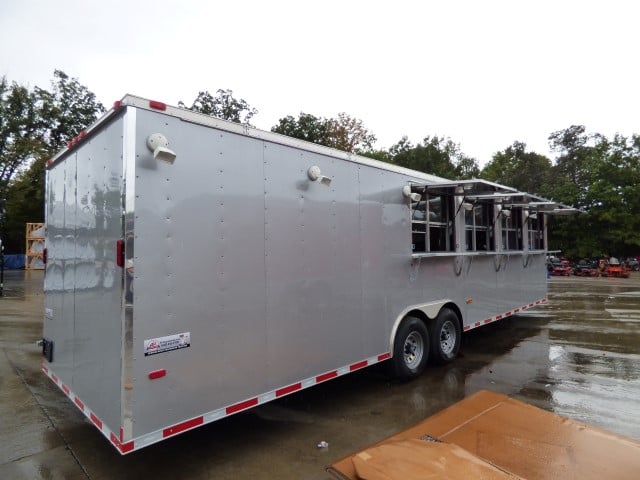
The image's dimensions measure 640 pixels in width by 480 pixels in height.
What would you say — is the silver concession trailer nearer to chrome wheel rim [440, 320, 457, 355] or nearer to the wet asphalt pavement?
the wet asphalt pavement

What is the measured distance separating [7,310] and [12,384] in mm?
8109

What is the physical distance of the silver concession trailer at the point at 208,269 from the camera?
115 inches

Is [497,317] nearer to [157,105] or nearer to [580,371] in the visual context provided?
[580,371]

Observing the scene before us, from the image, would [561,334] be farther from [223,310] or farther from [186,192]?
[186,192]

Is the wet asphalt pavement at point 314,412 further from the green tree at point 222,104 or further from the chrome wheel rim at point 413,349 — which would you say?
the green tree at point 222,104

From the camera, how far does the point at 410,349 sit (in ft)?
19.0

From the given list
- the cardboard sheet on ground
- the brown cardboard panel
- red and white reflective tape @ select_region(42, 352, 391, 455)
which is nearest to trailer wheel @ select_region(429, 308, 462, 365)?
red and white reflective tape @ select_region(42, 352, 391, 455)

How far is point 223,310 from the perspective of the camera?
3387 mm

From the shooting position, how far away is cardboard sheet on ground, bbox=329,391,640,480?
7.81 ft

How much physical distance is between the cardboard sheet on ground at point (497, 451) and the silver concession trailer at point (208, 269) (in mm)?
1369

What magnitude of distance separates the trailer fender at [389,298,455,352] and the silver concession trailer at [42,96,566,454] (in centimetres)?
4

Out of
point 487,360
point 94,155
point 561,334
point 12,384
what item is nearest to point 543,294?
point 561,334

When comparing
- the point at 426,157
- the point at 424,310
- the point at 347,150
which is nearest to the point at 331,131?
the point at 347,150

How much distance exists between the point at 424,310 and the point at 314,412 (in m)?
2.17
